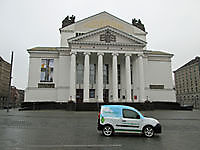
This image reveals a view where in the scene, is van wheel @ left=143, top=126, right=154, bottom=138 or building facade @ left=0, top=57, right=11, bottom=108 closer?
van wheel @ left=143, top=126, right=154, bottom=138

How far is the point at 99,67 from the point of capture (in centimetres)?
3528

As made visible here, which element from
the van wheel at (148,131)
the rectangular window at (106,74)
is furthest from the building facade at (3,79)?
the van wheel at (148,131)

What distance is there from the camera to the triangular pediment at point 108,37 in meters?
36.2

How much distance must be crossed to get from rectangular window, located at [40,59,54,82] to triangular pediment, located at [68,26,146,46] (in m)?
9.34

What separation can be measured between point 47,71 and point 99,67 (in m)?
12.9

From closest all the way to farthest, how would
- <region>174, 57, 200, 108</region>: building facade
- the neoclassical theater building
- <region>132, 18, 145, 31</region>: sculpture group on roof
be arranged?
the neoclassical theater building
<region>132, 18, 145, 31</region>: sculpture group on roof
<region>174, 57, 200, 108</region>: building facade

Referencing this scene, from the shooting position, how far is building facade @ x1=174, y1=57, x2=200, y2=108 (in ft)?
248

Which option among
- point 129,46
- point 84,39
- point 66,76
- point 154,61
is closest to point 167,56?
point 154,61

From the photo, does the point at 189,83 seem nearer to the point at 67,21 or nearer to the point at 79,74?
the point at 79,74

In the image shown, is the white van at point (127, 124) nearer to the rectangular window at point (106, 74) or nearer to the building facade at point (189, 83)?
the rectangular window at point (106, 74)

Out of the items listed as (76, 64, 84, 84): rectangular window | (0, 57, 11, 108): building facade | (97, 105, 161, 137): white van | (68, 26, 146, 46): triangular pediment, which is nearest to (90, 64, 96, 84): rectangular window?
(76, 64, 84, 84): rectangular window

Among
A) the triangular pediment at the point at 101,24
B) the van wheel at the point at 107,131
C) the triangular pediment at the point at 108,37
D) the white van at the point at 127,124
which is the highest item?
the triangular pediment at the point at 101,24

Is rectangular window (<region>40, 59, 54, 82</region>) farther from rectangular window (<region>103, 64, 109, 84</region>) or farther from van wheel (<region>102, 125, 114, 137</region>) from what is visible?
van wheel (<region>102, 125, 114, 137</region>)

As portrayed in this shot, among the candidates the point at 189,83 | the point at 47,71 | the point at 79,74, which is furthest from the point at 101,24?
the point at 189,83
